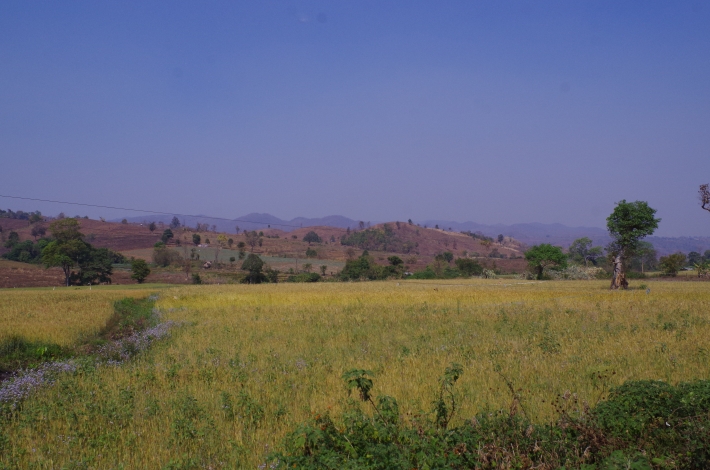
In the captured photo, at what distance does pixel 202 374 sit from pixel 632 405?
285 inches

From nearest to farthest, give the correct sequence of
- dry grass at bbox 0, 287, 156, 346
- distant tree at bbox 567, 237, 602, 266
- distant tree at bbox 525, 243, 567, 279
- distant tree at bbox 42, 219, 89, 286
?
dry grass at bbox 0, 287, 156, 346 < distant tree at bbox 525, 243, 567, 279 < distant tree at bbox 42, 219, 89, 286 < distant tree at bbox 567, 237, 602, 266

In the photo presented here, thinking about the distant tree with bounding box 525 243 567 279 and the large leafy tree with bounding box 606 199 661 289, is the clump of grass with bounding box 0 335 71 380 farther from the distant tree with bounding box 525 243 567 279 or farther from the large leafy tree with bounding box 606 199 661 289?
the distant tree with bounding box 525 243 567 279

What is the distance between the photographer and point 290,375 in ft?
29.1

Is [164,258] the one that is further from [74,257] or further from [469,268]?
[469,268]

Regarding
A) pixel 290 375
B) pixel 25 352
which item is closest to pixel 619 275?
pixel 290 375

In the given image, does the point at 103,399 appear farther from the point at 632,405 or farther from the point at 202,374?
the point at 632,405

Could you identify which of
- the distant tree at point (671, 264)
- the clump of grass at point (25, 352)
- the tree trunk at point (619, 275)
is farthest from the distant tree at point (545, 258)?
the clump of grass at point (25, 352)

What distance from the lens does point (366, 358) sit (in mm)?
10383

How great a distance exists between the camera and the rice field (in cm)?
577

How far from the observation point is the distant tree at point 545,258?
6134cm

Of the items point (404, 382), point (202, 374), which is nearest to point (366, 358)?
point (404, 382)

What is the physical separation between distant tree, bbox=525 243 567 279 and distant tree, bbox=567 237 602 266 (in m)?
24.7

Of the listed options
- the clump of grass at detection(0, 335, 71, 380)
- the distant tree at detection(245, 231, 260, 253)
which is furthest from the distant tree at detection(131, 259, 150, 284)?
the distant tree at detection(245, 231, 260, 253)

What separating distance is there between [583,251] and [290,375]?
9133cm
